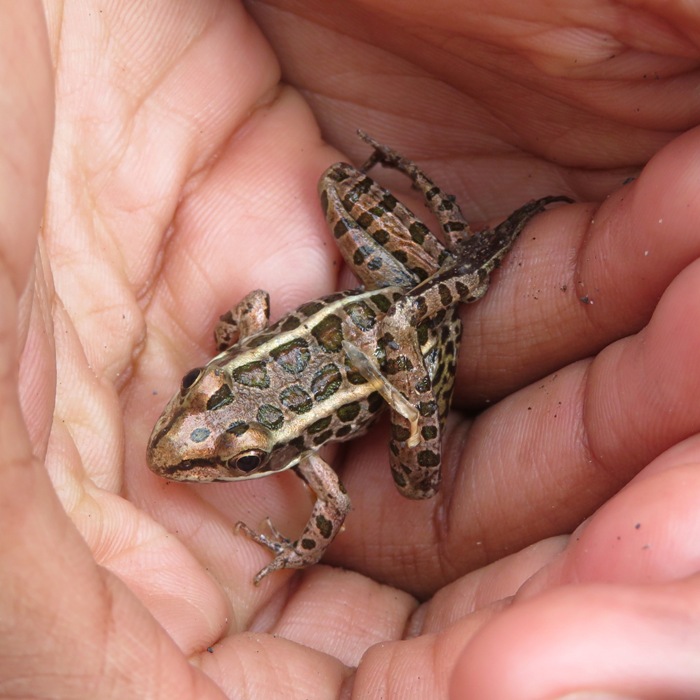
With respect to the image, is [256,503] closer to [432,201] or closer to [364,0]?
[432,201]

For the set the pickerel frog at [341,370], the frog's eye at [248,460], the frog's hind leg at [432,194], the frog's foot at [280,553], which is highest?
the frog's hind leg at [432,194]

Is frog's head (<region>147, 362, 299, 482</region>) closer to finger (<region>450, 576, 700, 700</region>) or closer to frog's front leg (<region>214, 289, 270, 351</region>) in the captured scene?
frog's front leg (<region>214, 289, 270, 351</region>)

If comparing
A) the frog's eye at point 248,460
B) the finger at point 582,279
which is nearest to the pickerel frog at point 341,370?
the frog's eye at point 248,460

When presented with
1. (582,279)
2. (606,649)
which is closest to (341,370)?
(582,279)

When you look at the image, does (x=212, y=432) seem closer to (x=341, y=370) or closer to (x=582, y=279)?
(x=341, y=370)

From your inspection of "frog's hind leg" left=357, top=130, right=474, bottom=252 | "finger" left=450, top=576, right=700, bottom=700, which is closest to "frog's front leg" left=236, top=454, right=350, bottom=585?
"frog's hind leg" left=357, top=130, right=474, bottom=252

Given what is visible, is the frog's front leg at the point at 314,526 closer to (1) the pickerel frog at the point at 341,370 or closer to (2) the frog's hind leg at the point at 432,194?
(1) the pickerel frog at the point at 341,370

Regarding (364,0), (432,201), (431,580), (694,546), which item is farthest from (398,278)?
(694,546)
